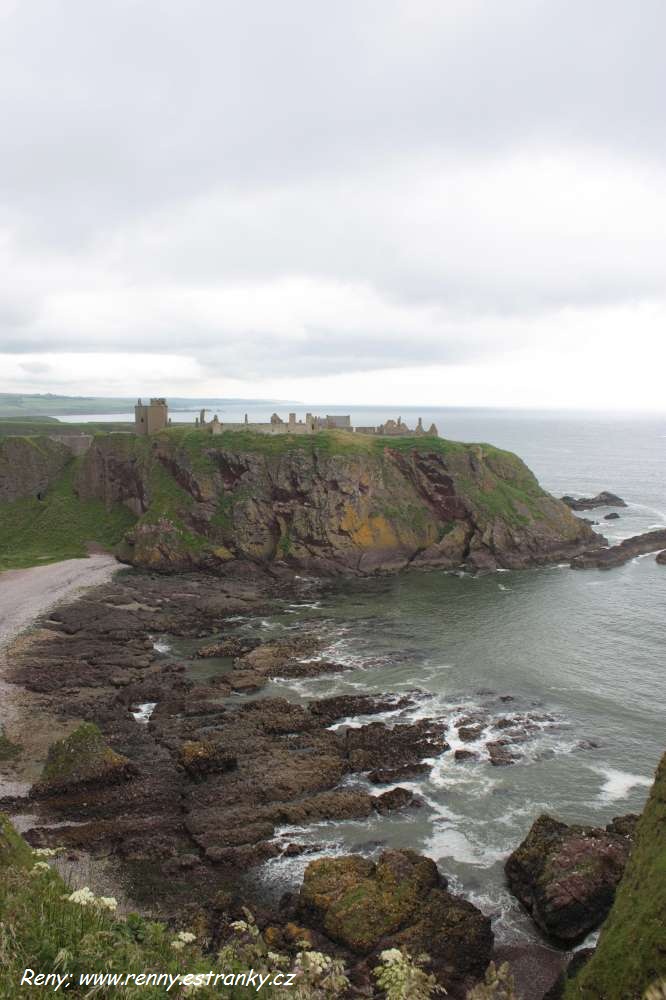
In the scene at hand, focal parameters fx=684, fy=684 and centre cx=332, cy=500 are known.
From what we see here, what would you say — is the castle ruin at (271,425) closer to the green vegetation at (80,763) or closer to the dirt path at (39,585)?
the dirt path at (39,585)

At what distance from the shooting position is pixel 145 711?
4147 cm

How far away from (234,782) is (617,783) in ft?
60.0

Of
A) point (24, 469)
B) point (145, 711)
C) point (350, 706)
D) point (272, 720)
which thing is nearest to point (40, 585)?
point (145, 711)

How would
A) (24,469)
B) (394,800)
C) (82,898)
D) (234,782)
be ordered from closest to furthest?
(82,898) → (394,800) → (234,782) → (24,469)

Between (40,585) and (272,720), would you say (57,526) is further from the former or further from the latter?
(272,720)

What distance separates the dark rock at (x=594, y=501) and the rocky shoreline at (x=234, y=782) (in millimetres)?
70650

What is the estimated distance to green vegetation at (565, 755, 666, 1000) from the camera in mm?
14539

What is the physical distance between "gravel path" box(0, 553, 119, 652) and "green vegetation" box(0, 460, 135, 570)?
4.50 metres

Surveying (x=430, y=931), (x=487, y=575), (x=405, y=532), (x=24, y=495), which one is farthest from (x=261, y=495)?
(x=430, y=931)

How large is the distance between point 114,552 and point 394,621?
39685 mm

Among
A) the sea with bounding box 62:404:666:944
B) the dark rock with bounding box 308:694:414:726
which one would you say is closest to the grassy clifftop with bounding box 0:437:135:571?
the sea with bounding box 62:404:666:944

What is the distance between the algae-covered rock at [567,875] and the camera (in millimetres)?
23031

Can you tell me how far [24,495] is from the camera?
95625 mm

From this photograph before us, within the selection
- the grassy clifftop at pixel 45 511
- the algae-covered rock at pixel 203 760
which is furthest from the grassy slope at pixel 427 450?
the algae-covered rock at pixel 203 760
